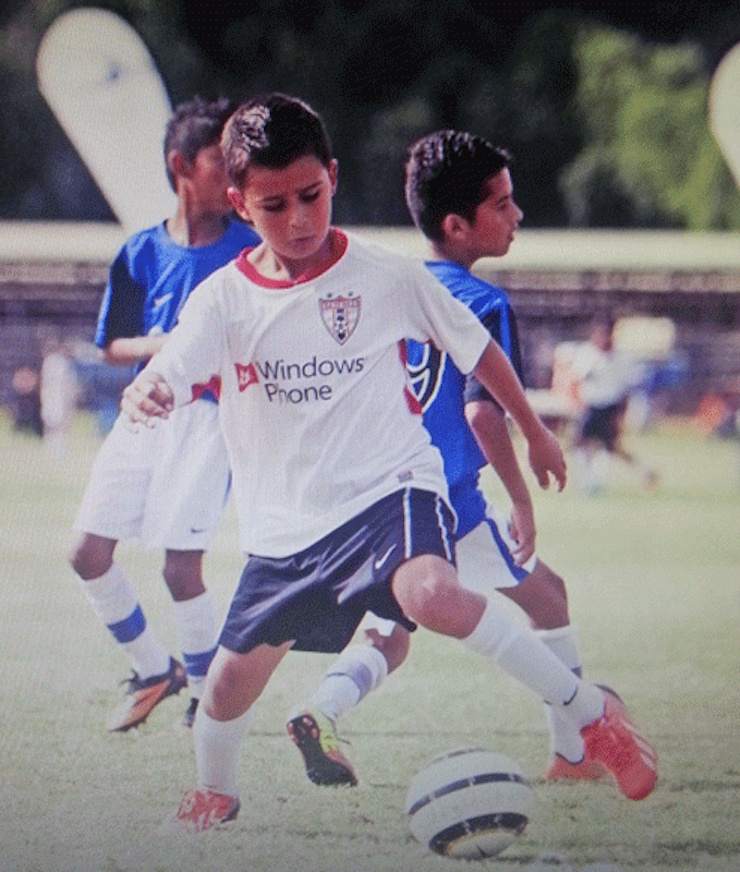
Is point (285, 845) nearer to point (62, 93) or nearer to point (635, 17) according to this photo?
point (62, 93)

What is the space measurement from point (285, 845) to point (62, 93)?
68.5 inches

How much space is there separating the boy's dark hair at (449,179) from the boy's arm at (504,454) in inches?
14.4

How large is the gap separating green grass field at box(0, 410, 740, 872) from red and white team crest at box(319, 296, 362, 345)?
58 centimetres

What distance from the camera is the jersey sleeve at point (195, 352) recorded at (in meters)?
2.07

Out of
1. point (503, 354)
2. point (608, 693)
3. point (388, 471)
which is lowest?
point (608, 693)

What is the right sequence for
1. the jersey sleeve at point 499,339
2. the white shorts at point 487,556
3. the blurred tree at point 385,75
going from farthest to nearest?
the blurred tree at point 385,75, the white shorts at point 487,556, the jersey sleeve at point 499,339

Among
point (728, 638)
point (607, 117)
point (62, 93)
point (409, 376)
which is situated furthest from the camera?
point (607, 117)

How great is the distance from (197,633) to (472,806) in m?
0.72

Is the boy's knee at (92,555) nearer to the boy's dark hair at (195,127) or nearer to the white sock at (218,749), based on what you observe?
the white sock at (218,749)

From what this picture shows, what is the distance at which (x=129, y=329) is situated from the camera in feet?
8.55

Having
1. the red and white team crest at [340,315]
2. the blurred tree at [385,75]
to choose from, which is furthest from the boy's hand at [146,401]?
the blurred tree at [385,75]

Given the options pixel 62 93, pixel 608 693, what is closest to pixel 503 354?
pixel 608 693

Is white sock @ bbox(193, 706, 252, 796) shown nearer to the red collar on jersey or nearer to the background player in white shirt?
the red collar on jersey

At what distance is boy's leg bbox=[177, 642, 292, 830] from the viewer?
2176mm
